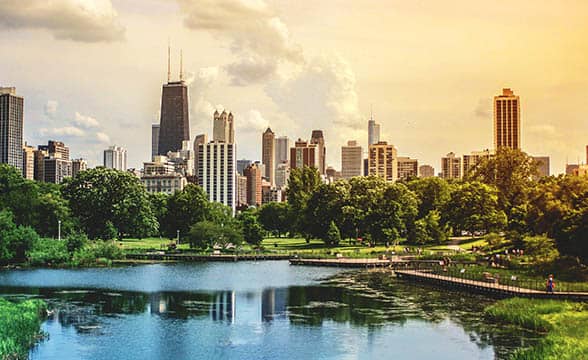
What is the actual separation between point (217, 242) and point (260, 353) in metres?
56.2

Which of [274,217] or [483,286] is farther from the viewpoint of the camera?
[274,217]

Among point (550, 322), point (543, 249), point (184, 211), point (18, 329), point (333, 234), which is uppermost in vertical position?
point (184, 211)

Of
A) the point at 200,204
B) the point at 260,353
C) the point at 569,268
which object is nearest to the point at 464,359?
the point at 260,353

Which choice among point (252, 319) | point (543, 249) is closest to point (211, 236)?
point (543, 249)

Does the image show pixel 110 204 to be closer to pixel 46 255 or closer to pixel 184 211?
pixel 184 211

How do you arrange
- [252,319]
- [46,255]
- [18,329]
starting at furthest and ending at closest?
[46,255] → [252,319] → [18,329]

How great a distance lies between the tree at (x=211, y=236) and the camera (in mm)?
89750

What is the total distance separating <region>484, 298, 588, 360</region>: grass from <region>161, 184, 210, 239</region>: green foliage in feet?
188

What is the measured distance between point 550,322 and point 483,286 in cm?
1353

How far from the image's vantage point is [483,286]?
53719 mm

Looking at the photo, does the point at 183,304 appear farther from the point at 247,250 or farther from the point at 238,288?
the point at 247,250

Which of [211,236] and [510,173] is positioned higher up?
[510,173]

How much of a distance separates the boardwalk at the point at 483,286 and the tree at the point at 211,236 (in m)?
28.9

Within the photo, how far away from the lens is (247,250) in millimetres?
90938
